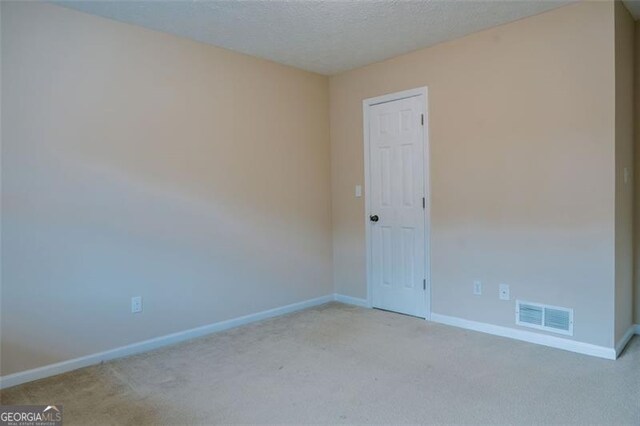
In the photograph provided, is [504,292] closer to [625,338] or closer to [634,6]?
[625,338]

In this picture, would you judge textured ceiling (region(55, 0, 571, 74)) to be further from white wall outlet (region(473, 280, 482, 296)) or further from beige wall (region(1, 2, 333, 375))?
white wall outlet (region(473, 280, 482, 296))

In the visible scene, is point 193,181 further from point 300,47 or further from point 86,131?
point 300,47

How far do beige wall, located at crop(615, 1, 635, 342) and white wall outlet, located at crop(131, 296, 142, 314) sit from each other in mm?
3429

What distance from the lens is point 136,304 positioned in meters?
3.21

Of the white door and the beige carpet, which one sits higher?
the white door

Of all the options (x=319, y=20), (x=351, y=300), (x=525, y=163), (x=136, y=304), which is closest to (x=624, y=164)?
(x=525, y=163)

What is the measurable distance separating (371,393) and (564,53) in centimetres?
267

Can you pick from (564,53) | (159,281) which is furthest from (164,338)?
(564,53)

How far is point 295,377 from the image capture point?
272 cm

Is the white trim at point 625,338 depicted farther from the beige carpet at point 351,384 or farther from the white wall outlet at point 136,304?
the white wall outlet at point 136,304

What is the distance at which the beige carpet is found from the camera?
2.25 metres

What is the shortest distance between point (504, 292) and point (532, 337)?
0.38 m
